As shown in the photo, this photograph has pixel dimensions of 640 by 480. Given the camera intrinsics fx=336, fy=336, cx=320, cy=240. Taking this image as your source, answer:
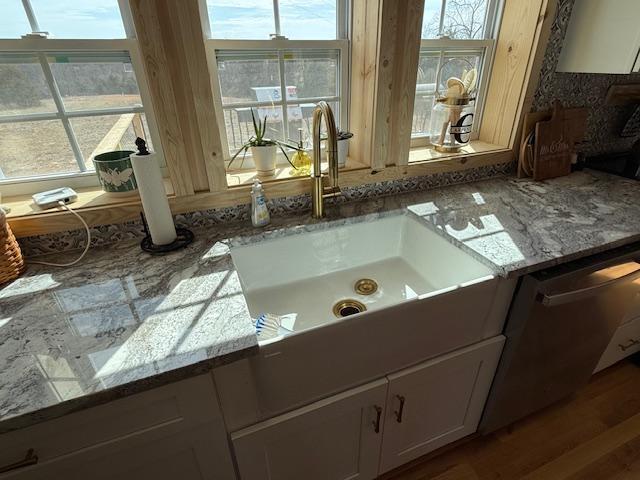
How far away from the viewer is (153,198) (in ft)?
3.14

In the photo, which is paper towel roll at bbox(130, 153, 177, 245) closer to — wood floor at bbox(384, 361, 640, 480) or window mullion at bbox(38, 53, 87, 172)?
window mullion at bbox(38, 53, 87, 172)

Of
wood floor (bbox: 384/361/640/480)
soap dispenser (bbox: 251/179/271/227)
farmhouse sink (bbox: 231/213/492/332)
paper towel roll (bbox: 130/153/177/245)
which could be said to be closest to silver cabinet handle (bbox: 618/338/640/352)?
wood floor (bbox: 384/361/640/480)

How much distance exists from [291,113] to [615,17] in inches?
49.1

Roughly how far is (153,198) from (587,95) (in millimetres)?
1938

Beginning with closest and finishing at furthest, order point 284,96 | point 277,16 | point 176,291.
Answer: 1. point 176,291
2. point 277,16
3. point 284,96

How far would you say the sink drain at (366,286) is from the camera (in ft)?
3.95

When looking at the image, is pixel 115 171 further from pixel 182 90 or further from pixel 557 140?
pixel 557 140

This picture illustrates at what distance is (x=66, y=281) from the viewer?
90cm

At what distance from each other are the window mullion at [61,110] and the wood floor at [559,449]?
5.27 ft

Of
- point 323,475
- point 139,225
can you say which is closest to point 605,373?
point 323,475

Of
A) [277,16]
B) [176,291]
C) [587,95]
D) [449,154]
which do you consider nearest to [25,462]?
[176,291]

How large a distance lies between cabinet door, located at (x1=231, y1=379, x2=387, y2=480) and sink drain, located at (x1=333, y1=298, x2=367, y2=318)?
25 cm

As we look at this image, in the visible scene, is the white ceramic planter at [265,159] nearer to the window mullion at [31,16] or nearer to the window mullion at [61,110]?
the window mullion at [61,110]

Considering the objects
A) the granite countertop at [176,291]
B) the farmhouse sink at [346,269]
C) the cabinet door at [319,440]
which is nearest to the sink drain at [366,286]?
the farmhouse sink at [346,269]
